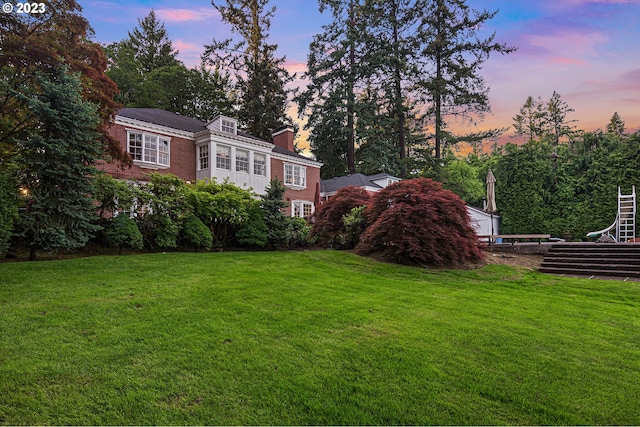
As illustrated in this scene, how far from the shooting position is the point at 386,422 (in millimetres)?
2207

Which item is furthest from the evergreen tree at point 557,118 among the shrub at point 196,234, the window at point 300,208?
the shrub at point 196,234

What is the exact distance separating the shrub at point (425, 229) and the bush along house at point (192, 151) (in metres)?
6.50

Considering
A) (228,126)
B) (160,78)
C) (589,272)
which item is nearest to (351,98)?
(228,126)

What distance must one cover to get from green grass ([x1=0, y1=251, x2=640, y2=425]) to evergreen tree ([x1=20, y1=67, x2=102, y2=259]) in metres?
1.88

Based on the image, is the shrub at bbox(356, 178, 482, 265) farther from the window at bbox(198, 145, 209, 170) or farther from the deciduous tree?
the window at bbox(198, 145, 209, 170)

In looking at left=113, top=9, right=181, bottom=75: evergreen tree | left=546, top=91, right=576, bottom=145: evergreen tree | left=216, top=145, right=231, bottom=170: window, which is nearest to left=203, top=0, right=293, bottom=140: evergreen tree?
left=113, top=9, right=181, bottom=75: evergreen tree

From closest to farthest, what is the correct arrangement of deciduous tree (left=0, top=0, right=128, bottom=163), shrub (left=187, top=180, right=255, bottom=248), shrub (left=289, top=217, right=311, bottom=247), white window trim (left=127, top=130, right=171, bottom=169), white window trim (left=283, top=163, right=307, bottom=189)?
deciduous tree (left=0, top=0, right=128, bottom=163) < shrub (left=187, top=180, right=255, bottom=248) < shrub (left=289, top=217, right=311, bottom=247) < white window trim (left=127, top=130, right=171, bottom=169) < white window trim (left=283, top=163, right=307, bottom=189)

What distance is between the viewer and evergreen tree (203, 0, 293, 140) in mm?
32344

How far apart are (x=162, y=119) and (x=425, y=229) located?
52.4ft

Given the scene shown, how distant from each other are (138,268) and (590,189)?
2136cm

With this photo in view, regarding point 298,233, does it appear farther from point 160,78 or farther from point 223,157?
point 160,78

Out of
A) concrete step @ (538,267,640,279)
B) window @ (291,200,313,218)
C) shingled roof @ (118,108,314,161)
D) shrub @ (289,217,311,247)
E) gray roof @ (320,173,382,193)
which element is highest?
shingled roof @ (118,108,314,161)

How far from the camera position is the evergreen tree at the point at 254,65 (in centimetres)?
3234

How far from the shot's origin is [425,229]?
8211 millimetres
